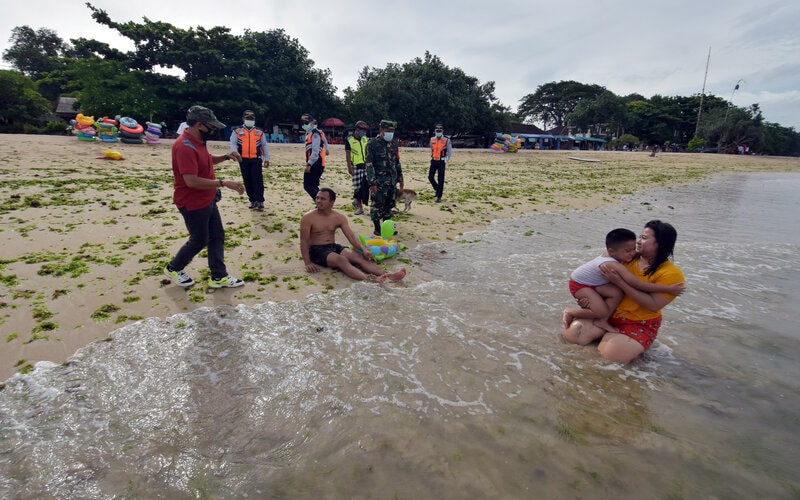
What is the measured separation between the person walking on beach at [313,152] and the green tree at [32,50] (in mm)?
60374

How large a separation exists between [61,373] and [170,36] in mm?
35785

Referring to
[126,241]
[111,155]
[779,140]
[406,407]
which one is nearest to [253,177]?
[126,241]

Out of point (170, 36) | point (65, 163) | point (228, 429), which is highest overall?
point (170, 36)

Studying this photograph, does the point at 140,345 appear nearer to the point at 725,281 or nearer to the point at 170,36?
the point at 725,281

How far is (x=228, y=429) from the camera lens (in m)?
2.93

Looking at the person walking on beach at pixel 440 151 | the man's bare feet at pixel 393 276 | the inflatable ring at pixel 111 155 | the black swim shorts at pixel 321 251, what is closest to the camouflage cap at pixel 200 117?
the black swim shorts at pixel 321 251

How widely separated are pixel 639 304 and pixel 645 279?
0.25 metres

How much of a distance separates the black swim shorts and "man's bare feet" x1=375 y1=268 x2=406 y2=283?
31.5 inches

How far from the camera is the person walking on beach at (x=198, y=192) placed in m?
4.51

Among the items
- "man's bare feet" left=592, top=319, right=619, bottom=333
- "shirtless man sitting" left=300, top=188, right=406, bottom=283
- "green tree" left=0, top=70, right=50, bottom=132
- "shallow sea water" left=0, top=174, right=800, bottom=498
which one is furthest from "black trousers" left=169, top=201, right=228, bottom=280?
"green tree" left=0, top=70, right=50, bottom=132

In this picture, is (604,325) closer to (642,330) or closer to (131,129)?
(642,330)

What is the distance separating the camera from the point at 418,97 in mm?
43406

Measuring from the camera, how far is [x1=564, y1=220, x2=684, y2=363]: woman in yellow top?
3713 millimetres

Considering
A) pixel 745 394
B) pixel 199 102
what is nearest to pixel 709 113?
pixel 199 102
